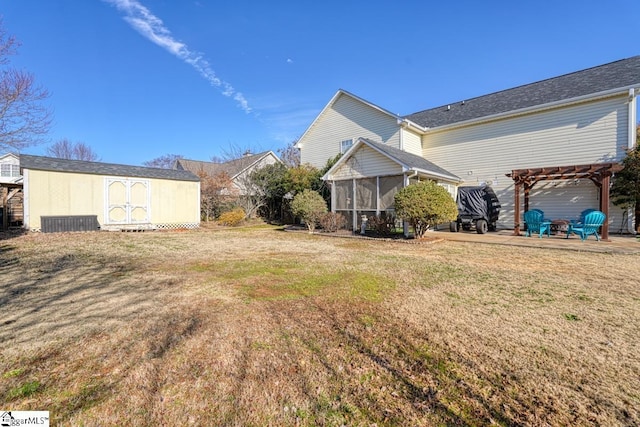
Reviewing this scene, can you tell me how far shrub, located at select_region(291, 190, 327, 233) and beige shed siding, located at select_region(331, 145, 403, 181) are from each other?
59.1 inches

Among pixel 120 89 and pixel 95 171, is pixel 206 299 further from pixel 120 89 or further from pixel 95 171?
pixel 120 89

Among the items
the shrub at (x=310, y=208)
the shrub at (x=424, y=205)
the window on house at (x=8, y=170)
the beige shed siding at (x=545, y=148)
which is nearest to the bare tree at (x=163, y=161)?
the window on house at (x=8, y=170)

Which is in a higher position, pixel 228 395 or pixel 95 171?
pixel 95 171

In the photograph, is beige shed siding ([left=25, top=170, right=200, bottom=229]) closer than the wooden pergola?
No

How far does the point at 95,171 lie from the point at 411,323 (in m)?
17.5

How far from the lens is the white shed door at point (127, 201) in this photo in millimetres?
15164

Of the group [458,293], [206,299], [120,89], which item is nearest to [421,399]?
[458,293]

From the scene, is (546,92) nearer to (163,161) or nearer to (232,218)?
(232,218)

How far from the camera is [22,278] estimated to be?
567 centimetres

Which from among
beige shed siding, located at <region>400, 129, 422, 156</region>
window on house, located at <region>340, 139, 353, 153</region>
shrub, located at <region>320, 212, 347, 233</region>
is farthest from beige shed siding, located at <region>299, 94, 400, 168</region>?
shrub, located at <region>320, 212, 347, 233</region>

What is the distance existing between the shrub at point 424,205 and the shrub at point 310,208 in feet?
15.4

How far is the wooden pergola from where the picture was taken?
10.3m

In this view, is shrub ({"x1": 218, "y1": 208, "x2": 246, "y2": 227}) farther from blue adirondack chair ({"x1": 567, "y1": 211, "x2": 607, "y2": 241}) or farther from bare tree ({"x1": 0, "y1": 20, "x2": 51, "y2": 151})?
blue adirondack chair ({"x1": 567, "y1": 211, "x2": 607, "y2": 241})

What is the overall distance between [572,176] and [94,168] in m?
23.2
